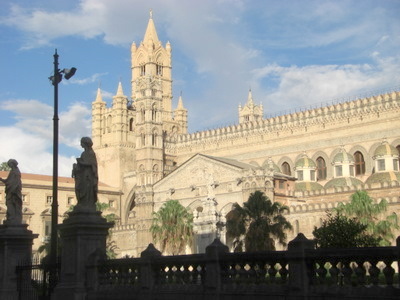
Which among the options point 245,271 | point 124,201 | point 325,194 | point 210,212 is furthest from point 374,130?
point 245,271

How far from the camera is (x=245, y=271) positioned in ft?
35.2

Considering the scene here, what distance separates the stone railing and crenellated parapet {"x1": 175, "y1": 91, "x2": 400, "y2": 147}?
1900 inches

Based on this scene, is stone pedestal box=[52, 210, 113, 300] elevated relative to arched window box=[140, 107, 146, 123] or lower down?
lower down

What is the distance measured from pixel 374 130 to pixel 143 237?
24.3 meters

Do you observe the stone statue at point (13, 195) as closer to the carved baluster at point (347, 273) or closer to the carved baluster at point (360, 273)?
the carved baluster at point (347, 273)

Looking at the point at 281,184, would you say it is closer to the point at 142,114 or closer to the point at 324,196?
the point at 324,196

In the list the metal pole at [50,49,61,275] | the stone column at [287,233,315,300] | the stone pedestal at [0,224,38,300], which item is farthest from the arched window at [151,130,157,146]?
the stone column at [287,233,315,300]

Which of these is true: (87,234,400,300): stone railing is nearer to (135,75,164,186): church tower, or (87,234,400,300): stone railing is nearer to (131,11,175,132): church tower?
(135,75,164,186): church tower

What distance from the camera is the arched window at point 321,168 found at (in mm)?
62375

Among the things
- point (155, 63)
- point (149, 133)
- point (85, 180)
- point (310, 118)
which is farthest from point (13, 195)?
point (155, 63)

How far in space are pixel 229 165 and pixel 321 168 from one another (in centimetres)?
1002

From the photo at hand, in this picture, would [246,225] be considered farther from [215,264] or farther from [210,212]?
[215,264]

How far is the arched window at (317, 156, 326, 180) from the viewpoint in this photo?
62.4 meters

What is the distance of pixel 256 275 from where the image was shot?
10.5m
